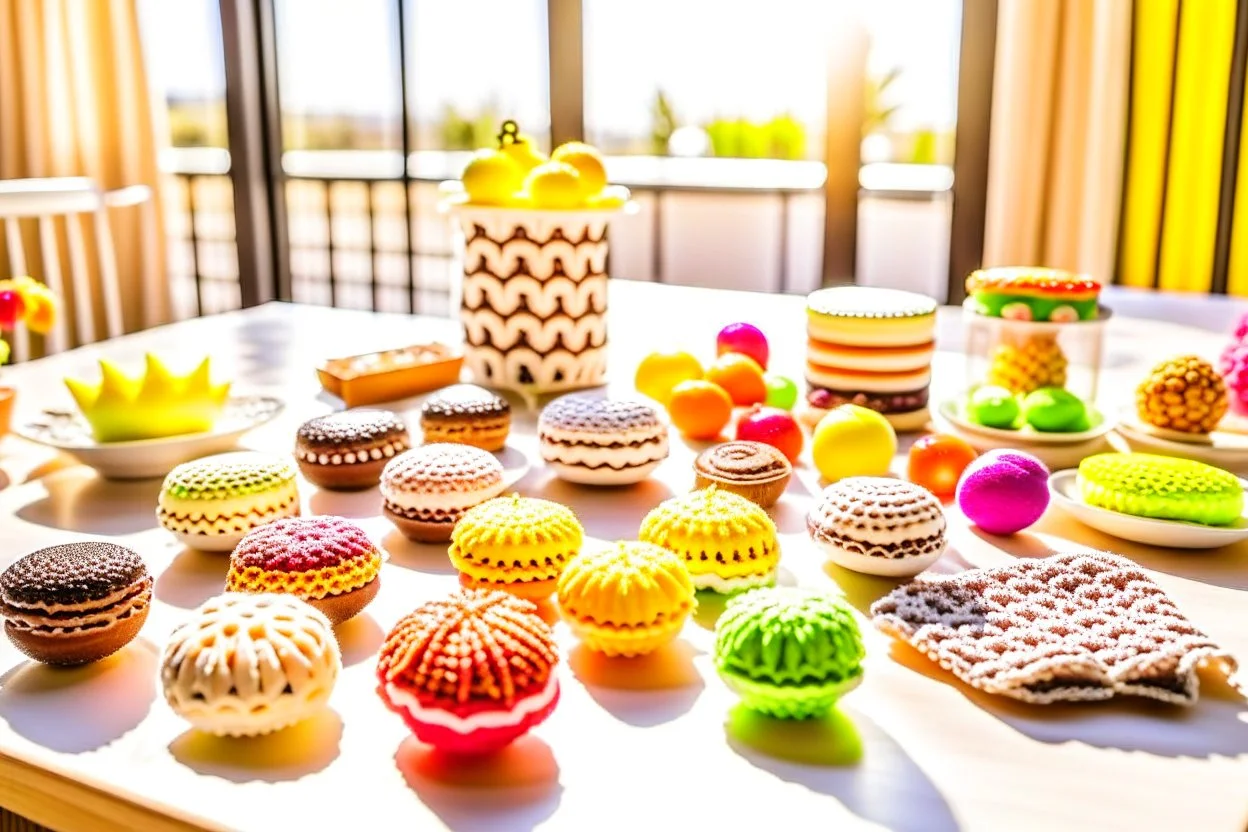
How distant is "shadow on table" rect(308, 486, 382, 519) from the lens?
2.80 feet

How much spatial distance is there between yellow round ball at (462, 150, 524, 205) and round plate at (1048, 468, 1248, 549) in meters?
0.63

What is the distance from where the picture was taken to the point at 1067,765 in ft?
1.66

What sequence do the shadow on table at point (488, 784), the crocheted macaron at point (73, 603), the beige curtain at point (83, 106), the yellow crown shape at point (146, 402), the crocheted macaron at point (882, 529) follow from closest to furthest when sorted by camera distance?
the shadow on table at point (488, 784) < the crocheted macaron at point (73, 603) < the crocheted macaron at point (882, 529) < the yellow crown shape at point (146, 402) < the beige curtain at point (83, 106)

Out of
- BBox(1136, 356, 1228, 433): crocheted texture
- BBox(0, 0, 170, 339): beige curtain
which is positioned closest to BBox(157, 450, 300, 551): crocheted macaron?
BBox(1136, 356, 1228, 433): crocheted texture

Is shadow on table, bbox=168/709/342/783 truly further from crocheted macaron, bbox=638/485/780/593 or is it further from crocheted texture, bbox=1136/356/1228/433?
crocheted texture, bbox=1136/356/1228/433

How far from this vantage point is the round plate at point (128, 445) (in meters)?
0.90

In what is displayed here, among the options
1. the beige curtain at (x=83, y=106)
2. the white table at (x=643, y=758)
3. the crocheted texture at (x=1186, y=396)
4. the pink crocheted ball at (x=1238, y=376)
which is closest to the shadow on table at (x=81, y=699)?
the white table at (x=643, y=758)

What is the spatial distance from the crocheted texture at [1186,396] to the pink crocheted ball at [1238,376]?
0.10 m

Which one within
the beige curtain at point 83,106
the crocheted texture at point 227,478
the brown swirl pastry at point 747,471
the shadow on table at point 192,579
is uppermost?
the beige curtain at point 83,106

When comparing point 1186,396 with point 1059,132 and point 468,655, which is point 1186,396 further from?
point 1059,132

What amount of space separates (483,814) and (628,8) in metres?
3.74

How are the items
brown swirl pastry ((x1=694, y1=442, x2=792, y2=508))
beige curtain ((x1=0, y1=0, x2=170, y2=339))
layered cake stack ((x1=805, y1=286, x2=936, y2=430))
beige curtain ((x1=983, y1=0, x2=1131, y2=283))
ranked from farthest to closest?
beige curtain ((x1=0, y1=0, x2=170, y2=339)), beige curtain ((x1=983, y1=0, x2=1131, y2=283)), layered cake stack ((x1=805, y1=286, x2=936, y2=430)), brown swirl pastry ((x1=694, y1=442, x2=792, y2=508))

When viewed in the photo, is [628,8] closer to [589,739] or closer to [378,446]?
[378,446]

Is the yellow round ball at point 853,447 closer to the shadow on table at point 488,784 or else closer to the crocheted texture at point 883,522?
the crocheted texture at point 883,522
